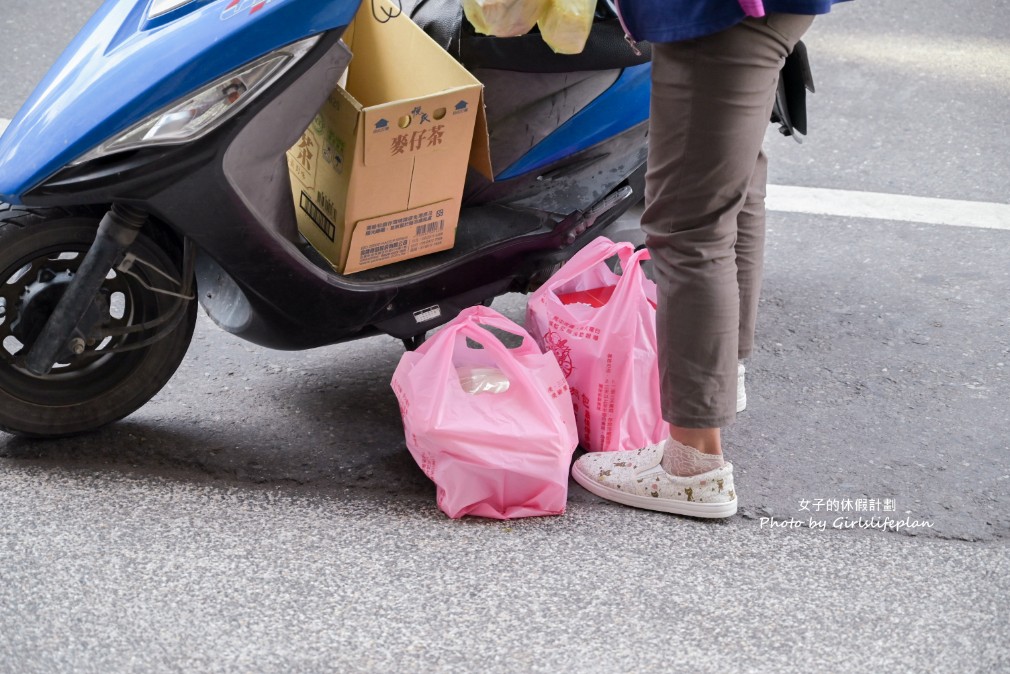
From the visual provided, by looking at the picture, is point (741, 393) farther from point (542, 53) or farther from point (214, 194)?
point (214, 194)

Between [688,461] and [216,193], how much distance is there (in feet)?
3.69

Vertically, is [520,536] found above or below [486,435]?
below

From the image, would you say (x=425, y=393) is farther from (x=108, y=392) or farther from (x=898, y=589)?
(x=898, y=589)

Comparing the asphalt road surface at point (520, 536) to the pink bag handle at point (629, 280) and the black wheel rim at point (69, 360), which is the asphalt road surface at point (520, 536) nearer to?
the black wheel rim at point (69, 360)

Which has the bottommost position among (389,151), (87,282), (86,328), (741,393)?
(741,393)

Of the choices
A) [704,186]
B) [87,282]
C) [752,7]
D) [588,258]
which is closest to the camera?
[752,7]

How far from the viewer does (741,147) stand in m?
2.17

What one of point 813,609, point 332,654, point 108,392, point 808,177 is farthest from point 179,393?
point 808,177

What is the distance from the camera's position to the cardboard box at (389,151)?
249 centimetres

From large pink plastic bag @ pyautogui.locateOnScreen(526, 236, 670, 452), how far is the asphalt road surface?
216 millimetres

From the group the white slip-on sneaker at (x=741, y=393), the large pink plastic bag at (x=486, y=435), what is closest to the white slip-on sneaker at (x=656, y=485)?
the large pink plastic bag at (x=486, y=435)

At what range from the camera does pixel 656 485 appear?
2.48 meters

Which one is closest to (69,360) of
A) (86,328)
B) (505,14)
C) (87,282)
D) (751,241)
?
(86,328)

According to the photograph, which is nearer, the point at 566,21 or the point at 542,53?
the point at 566,21
